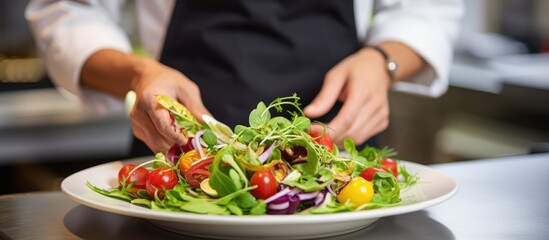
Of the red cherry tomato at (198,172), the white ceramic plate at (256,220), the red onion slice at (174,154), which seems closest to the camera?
the white ceramic plate at (256,220)

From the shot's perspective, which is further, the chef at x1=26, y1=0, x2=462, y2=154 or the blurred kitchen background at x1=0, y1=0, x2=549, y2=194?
the blurred kitchen background at x1=0, y1=0, x2=549, y2=194

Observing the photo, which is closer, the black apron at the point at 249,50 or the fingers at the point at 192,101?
the fingers at the point at 192,101

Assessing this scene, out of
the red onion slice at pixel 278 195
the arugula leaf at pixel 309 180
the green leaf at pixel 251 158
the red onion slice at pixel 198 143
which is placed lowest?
the red onion slice at pixel 198 143

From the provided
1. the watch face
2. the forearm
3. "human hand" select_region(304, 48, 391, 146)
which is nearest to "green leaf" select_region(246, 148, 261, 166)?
"human hand" select_region(304, 48, 391, 146)

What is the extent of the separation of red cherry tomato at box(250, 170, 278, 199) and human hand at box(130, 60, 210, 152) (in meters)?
0.26

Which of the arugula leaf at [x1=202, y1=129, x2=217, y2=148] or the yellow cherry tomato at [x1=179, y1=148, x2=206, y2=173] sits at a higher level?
the arugula leaf at [x1=202, y1=129, x2=217, y2=148]

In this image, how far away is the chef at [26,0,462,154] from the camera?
1.46 m

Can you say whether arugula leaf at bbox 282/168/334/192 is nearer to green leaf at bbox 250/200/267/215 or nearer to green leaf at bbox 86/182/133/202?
green leaf at bbox 250/200/267/215

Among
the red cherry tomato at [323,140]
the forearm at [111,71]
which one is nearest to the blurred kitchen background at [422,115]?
the forearm at [111,71]

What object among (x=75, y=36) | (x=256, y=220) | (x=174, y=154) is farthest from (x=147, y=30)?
(x=256, y=220)

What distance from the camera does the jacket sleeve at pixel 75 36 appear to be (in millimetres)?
1479

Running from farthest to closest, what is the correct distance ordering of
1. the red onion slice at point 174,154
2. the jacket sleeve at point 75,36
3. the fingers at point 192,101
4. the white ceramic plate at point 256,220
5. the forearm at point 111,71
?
the jacket sleeve at point 75,36, the forearm at point 111,71, the fingers at point 192,101, the red onion slice at point 174,154, the white ceramic plate at point 256,220

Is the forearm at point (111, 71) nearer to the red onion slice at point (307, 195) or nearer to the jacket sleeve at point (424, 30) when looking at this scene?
the jacket sleeve at point (424, 30)

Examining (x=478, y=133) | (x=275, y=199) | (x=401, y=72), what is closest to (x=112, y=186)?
(x=275, y=199)
